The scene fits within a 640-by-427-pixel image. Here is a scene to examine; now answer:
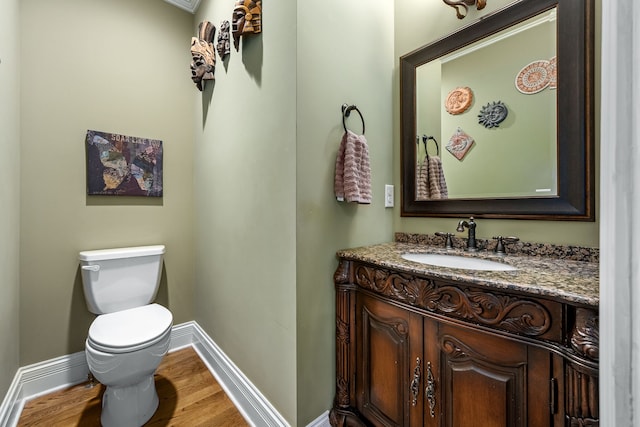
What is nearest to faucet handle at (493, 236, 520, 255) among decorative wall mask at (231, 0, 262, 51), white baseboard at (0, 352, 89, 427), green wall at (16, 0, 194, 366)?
decorative wall mask at (231, 0, 262, 51)

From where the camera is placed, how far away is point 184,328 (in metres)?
2.06

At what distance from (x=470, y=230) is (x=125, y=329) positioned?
182 centimetres

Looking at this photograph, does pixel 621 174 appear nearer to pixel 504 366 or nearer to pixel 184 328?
pixel 504 366

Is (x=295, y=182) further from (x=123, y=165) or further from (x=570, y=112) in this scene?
(x=123, y=165)

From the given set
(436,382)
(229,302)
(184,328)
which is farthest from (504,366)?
(184,328)

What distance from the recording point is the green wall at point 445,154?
0.97m

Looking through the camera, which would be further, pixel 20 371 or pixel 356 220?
pixel 20 371

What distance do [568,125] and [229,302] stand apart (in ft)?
6.09

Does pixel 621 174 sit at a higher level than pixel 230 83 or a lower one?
lower

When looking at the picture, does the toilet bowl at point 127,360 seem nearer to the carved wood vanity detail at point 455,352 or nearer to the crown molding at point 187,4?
the carved wood vanity detail at point 455,352

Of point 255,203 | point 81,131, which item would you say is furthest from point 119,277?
point 255,203

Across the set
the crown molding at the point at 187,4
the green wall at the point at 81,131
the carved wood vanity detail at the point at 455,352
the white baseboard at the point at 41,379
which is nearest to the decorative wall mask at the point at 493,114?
the carved wood vanity detail at the point at 455,352

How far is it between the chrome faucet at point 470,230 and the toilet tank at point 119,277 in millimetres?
1850

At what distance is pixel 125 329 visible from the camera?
4.45ft
